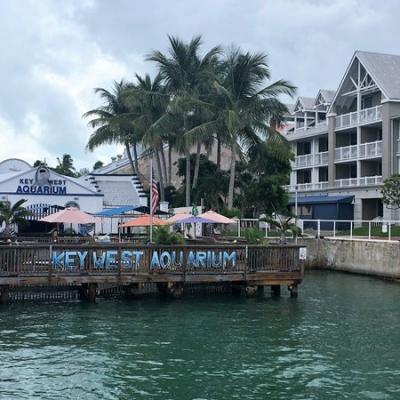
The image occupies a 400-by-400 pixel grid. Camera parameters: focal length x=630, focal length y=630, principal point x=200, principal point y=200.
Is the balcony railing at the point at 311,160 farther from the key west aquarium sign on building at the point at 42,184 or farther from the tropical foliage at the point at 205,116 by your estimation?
the key west aquarium sign on building at the point at 42,184

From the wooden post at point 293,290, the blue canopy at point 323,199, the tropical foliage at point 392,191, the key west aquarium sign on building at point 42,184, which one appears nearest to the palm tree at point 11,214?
the key west aquarium sign on building at point 42,184

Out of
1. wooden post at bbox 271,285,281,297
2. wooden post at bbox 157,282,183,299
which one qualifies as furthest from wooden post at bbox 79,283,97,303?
wooden post at bbox 271,285,281,297

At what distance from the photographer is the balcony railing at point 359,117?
48.1 meters

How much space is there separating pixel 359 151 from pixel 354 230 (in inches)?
358

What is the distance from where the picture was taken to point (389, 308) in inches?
877

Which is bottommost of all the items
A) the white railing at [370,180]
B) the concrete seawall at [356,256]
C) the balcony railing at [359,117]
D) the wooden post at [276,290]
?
the wooden post at [276,290]

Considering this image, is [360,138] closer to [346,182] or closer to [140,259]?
[346,182]

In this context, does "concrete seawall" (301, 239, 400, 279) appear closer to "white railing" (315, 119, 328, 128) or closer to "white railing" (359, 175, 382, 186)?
"white railing" (359, 175, 382, 186)

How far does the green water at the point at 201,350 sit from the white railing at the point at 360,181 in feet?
84.3

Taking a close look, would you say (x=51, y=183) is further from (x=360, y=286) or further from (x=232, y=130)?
(x=360, y=286)

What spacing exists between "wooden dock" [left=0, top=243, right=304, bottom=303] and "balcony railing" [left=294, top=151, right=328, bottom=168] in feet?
110

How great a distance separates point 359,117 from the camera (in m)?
50.2

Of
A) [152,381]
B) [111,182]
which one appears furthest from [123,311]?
[111,182]

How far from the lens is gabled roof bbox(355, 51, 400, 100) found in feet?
153
